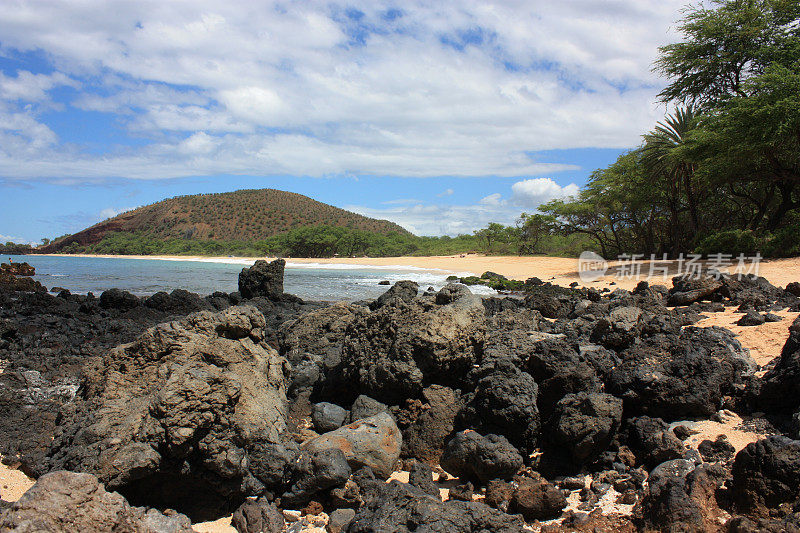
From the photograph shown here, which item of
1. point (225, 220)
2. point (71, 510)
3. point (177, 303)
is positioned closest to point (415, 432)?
point (71, 510)

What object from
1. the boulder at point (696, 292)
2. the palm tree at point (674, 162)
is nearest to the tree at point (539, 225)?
the palm tree at point (674, 162)

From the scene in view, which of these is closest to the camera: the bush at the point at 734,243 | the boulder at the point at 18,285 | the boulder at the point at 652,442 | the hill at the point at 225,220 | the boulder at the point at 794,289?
the boulder at the point at 652,442

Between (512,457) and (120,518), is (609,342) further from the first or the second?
(120,518)

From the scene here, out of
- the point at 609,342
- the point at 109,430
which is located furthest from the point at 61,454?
the point at 609,342

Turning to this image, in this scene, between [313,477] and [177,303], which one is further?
[177,303]

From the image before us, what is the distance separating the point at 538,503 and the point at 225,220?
108276mm

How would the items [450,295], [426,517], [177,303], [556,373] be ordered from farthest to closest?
1. [177,303]
2. [450,295]
3. [556,373]
4. [426,517]

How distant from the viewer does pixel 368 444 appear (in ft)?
15.5

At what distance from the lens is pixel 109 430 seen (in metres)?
4.24

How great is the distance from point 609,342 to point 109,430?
19.8 feet

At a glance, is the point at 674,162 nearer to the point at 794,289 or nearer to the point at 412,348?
the point at 794,289

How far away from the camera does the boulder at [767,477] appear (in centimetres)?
350

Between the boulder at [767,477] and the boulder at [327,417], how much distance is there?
3.69 metres

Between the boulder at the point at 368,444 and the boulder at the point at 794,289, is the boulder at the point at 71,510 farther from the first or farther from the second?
the boulder at the point at 794,289
